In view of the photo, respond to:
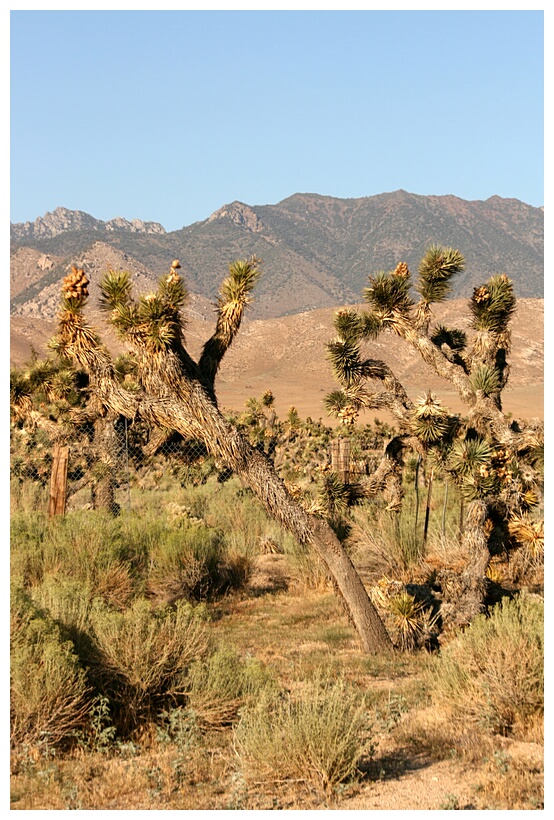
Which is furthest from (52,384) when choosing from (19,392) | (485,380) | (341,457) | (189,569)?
(485,380)

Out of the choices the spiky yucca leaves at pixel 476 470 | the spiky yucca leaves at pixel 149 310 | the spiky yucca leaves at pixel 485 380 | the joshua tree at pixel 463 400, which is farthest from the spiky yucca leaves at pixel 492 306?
the spiky yucca leaves at pixel 149 310

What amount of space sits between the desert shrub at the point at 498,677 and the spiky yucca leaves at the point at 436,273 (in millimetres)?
4980

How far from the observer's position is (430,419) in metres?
9.83

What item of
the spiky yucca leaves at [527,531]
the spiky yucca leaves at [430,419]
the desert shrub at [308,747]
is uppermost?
the spiky yucca leaves at [430,419]

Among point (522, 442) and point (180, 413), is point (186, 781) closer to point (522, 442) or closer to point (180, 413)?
point (180, 413)

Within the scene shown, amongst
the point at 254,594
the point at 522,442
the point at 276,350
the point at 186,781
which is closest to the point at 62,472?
the point at 254,594

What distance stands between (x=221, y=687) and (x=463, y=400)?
16.2 feet

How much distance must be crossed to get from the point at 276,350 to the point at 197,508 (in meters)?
68.8

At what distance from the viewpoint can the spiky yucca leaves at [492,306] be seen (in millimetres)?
10719

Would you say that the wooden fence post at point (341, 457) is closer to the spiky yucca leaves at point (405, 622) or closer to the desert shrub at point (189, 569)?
the desert shrub at point (189, 569)

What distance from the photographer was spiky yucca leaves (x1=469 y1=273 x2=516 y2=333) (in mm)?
10719

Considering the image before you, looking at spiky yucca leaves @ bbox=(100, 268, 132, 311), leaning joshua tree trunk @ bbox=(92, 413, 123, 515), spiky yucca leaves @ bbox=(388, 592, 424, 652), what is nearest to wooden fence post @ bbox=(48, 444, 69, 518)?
leaning joshua tree trunk @ bbox=(92, 413, 123, 515)

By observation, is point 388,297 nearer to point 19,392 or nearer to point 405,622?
point 405,622

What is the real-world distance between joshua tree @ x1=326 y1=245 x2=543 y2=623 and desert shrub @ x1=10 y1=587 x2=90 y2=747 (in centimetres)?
423
